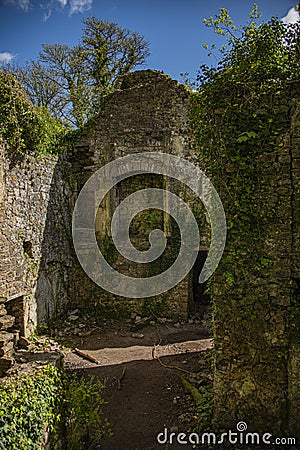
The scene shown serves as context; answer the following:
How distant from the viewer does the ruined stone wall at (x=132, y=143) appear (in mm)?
9828

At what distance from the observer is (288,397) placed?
4.25 meters

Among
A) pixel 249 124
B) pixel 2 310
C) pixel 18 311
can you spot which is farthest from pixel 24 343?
pixel 249 124

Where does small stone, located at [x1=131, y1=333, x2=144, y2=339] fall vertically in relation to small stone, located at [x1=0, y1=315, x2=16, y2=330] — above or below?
below

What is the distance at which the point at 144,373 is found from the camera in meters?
6.86

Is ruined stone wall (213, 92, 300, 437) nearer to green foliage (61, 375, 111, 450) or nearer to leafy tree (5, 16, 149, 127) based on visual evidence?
green foliage (61, 375, 111, 450)

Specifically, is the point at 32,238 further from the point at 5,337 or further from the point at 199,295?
the point at 199,295

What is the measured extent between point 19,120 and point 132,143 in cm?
331

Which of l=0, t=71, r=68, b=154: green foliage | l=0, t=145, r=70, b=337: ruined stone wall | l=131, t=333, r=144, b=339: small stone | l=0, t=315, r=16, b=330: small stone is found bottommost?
l=131, t=333, r=144, b=339: small stone

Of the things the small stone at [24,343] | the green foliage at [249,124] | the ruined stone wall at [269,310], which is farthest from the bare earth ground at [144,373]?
the green foliage at [249,124]

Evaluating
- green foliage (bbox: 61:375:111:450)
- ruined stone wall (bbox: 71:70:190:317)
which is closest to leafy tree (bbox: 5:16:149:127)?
ruined stone wall (bbox: 71:70:190:317)

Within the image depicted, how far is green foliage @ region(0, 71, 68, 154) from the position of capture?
7.09 meters

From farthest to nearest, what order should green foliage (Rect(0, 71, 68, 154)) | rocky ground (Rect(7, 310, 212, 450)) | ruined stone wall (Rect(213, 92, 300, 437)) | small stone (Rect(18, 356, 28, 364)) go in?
green foliage (Rect(0, 71, 68, 154)) → small stone (Rect(18, 356, 28, 364)) → rocky ground (Rect(7, 310, 212, 450)) → ruined stone wall (Rect(213, 92, 300, 437))

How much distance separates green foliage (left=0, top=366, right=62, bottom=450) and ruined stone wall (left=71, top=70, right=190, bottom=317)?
19.9 ft

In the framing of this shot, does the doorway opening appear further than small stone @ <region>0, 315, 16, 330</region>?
Yes
